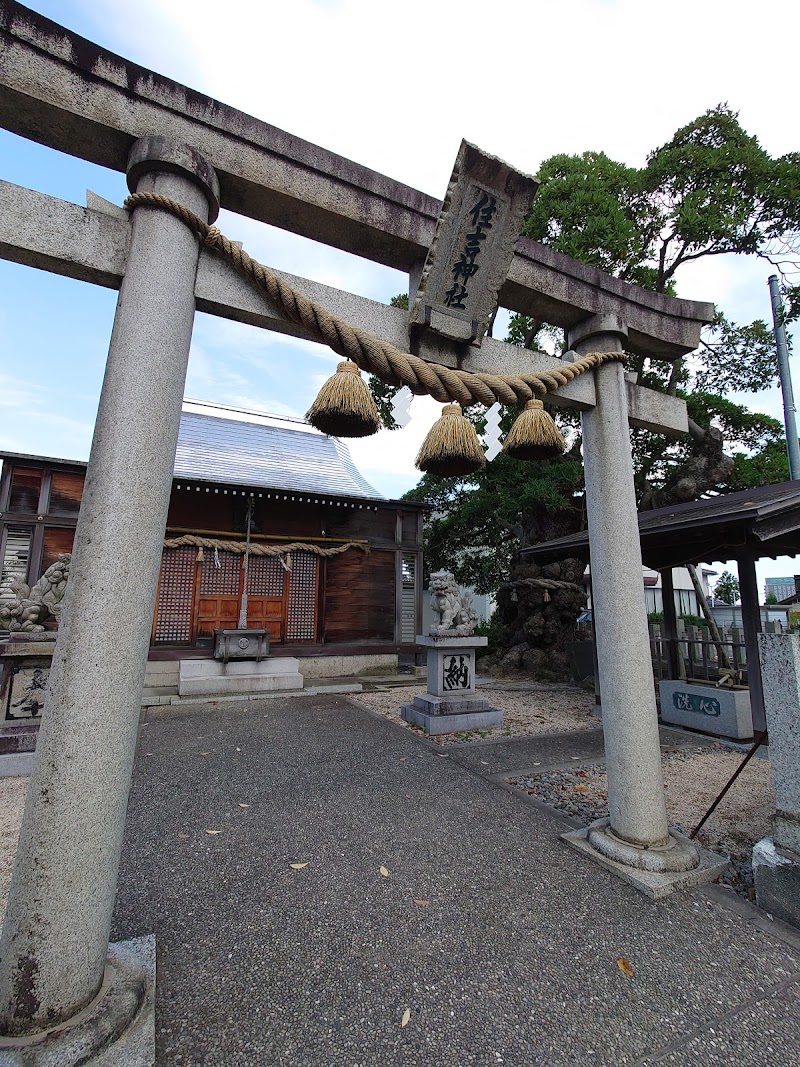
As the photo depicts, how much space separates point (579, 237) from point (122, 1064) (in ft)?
42.1

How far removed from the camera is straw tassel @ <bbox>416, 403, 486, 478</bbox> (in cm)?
386

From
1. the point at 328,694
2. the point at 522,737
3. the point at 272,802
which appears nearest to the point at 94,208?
the point at 272,802

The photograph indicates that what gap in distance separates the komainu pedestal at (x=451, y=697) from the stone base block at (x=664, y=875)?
3.88 meters

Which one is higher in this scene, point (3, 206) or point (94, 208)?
point (94, 208)

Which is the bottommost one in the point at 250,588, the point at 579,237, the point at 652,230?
the point at 250,588

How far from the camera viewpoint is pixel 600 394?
12.6 ft

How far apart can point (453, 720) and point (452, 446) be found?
16.0 feet

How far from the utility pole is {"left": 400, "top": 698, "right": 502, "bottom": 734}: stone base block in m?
7.62

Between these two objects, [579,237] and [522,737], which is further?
[579,237]

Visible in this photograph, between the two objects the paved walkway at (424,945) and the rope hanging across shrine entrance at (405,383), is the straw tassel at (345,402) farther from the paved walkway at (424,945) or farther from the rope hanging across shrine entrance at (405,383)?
the paved walkway at (424,945)

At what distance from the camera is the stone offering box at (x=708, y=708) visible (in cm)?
715

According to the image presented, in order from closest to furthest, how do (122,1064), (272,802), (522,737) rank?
(122,1064) → (272,802) → (522,737)

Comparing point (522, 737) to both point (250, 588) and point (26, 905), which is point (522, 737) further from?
point (250, 588)

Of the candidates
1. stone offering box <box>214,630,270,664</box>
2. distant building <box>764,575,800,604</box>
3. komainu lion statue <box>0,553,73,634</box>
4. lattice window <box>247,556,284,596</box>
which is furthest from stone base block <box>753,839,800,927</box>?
distant building <box>764,575,800,604</box>
